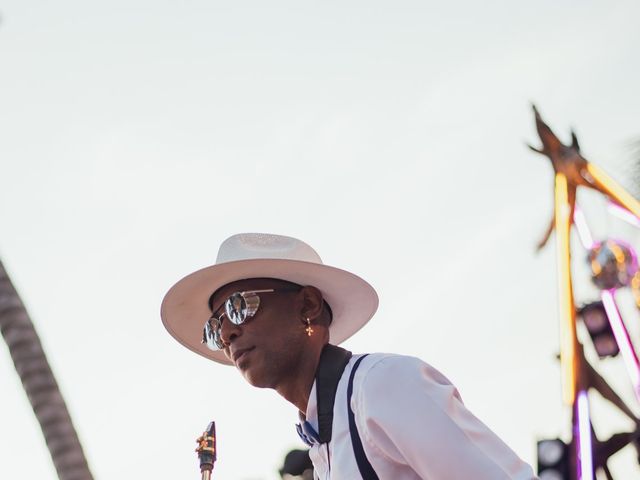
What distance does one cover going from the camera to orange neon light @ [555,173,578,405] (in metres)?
10.4

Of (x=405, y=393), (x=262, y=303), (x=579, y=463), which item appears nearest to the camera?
(x=405, y=393)

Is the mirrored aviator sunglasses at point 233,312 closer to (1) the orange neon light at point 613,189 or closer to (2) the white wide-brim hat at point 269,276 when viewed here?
(2) the white wide-brim hat at point 269,276

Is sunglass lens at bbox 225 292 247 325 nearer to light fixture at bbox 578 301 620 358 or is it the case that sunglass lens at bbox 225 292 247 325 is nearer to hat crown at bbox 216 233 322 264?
hat crown at bbox 216 233 322 264

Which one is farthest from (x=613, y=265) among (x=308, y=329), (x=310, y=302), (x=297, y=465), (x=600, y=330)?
(x=308, y=329)

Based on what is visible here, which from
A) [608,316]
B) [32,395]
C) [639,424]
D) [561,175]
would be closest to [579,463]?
[639,424]

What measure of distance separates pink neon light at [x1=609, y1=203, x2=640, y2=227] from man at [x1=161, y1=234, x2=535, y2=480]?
7.56 m

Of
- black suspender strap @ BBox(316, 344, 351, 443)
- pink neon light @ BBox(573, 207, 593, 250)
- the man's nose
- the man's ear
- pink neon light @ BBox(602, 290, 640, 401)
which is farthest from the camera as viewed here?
pink neon light @ BBox(573, 207, 593, 250)

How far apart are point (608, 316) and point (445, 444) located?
345 inches

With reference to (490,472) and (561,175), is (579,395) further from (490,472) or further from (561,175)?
(490,472)

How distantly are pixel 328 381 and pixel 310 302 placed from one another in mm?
564

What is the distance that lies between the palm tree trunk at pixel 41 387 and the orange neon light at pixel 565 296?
19.7 feet

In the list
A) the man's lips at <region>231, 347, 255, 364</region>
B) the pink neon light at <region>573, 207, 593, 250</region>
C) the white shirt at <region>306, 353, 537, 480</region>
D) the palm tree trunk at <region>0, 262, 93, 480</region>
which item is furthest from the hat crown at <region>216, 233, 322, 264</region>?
the pink neon light at <region>573, 207, 593, 250</region>

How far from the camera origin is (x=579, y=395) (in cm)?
1034

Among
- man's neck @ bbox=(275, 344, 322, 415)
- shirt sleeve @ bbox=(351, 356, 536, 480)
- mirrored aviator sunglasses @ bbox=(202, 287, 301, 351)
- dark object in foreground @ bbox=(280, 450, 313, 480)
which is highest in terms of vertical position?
mirrored aviator sunglasses @ bbox=(202, 287, 301, 351)
